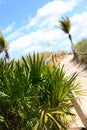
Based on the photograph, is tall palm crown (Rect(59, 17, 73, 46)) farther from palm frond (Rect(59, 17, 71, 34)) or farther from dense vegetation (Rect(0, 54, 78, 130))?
dense vegetation (Rect(0, 54, 78, 130))

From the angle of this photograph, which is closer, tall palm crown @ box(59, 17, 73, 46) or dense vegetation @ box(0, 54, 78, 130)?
dense vegetation @ box(0, 54, 78, 130)

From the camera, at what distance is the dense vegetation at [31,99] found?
7.83 metres

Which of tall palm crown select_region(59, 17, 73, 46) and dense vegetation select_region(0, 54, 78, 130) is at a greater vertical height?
tall palm crown select_region(59, 17, 73, 46)

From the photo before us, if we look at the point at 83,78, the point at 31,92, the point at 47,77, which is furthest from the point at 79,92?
the point at 83,78

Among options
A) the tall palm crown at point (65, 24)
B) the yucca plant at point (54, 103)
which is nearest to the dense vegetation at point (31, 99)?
the yucca plant at point (54, 103)

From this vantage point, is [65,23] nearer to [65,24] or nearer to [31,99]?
[65,24]

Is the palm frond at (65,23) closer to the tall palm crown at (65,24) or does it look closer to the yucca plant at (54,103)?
the tall palm crown at (65,24)

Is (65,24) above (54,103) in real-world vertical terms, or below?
above

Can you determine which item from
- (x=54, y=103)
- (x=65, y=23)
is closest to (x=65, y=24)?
(x=65, y=23)

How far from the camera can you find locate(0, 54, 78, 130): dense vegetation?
7.83 metres

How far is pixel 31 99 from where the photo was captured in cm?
809

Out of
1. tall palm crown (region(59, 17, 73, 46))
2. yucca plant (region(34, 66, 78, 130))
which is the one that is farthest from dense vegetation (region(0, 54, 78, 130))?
tall palm crown (region(59, 17, 73, 46))

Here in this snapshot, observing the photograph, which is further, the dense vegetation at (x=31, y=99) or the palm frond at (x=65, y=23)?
the palm frond at (x=65, y=23)

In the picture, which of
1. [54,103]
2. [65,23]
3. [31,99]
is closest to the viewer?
[31,99]
